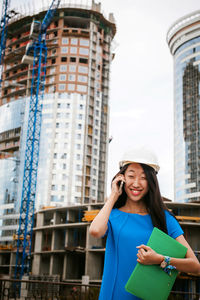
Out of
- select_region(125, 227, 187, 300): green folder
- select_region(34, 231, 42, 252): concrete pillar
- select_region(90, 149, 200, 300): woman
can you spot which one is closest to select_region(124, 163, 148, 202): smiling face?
select_region(90, 149, 200, 300): woman

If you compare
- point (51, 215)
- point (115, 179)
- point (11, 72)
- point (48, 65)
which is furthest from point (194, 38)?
point (115, 179)

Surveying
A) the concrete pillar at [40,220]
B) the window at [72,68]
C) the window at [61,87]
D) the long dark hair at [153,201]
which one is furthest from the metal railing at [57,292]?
the window at [72,68]

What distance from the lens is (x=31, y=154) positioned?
167ft

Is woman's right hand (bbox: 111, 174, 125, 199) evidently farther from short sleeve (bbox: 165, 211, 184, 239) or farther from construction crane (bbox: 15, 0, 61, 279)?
construction crane (bbox: 15, 0, 61, 279)

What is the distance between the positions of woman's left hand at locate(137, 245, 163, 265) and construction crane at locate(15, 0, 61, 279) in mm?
46624

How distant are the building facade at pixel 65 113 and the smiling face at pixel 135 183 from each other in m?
65.7

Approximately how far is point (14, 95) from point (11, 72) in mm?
6649

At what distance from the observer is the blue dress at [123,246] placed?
2207 millimetres

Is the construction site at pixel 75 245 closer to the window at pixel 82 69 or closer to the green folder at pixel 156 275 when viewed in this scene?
the window at pixel 82 69

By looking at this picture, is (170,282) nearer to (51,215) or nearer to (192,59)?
(51,215)

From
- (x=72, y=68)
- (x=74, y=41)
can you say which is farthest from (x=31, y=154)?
(x=74, y=41)

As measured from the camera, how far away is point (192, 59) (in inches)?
3674

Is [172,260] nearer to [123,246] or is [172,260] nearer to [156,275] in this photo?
[156,275]

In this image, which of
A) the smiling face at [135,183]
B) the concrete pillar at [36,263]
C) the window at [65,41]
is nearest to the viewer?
the smiling face at [135,183]
